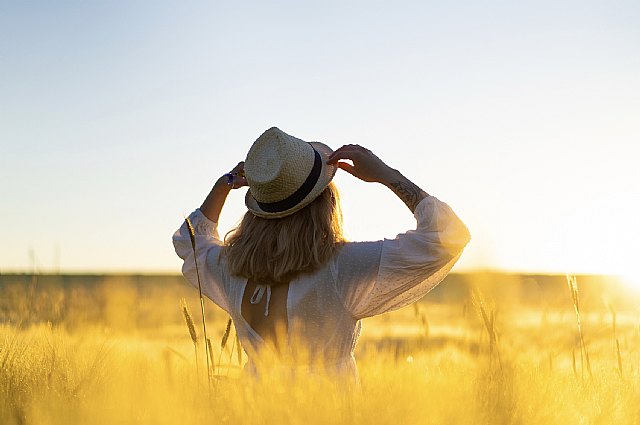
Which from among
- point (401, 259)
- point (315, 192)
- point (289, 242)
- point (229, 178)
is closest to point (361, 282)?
point (401, 259)

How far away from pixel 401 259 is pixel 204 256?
0.95 meters

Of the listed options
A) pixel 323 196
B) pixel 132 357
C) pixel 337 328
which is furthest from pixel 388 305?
pixel 132 357

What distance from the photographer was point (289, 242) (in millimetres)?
2852

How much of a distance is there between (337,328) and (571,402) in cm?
102

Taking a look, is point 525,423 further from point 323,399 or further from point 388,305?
point 388,305

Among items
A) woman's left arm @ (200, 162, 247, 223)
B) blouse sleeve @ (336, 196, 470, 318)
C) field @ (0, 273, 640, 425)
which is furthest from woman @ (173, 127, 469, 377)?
woman's left arm @ (200, 162, 247, 223)

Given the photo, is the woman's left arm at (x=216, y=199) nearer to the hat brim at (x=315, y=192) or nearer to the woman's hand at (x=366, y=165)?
the hat brim at (x=315, y=192)

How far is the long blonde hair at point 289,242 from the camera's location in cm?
282

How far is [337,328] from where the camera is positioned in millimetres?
2826

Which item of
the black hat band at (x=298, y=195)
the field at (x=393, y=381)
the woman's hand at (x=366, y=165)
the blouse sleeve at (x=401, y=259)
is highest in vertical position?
the woman's hand at (x=366, y=165)

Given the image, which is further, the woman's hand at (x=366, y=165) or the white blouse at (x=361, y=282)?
the woman's hand at (x=366, y=165)

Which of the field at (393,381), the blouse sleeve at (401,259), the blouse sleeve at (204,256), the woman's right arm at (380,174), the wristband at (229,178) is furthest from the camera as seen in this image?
the wristband at (229,178)

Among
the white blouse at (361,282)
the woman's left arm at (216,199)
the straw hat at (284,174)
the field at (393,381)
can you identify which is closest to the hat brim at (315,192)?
the straw hat at (284,174)

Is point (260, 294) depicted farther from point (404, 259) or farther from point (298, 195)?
point (404, 259)
